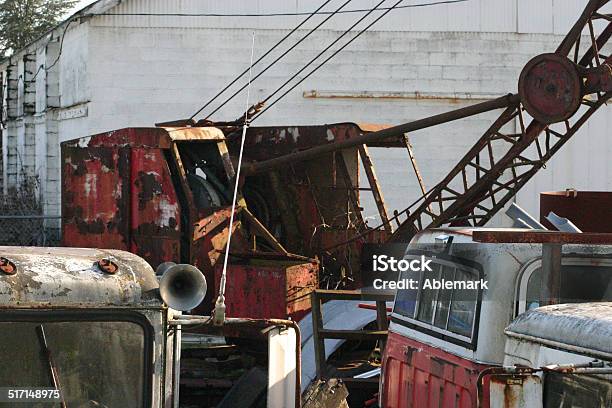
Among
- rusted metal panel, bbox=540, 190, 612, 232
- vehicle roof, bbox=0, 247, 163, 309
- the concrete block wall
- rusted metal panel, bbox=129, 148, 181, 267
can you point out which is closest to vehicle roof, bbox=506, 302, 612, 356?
vehicle roof, bbox=0, 247, 163, 309

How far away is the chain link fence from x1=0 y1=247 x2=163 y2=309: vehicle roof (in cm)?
1526

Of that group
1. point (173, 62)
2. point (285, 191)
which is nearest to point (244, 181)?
point (285, 191)

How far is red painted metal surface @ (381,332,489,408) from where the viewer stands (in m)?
5.79

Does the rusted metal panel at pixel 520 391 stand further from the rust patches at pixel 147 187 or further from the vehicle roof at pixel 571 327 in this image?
the rust patches at pixel 147 187

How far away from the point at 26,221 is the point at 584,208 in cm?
1404

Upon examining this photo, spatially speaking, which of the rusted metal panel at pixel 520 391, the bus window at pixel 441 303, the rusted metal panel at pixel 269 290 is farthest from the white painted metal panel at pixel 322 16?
the rusted metal panel at pixel 520 391

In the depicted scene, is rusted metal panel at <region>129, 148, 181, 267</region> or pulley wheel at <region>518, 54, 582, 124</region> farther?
pulley wheel at <region>518, 54, 582, 124</region>

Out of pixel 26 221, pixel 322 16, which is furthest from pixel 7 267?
pixel 322 16

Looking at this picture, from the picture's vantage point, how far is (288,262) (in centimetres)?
1186

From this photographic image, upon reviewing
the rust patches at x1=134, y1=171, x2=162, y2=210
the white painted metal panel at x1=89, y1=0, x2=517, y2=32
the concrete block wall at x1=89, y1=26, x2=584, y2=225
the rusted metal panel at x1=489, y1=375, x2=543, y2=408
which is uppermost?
the white painted metal panel at x1=89, y1=0, x2=517, y2=32

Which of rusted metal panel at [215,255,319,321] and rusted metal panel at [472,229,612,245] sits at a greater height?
rusted metal panel at [472,229,612,245]

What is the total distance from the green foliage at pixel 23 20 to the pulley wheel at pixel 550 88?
1418 inches

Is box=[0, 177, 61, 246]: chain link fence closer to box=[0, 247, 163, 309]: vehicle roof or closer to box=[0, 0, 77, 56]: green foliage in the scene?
box=[0, 247, 163, 309]: vehicle roof

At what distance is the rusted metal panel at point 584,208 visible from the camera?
10945 mm
